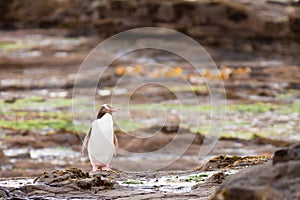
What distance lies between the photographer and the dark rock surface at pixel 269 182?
395cm

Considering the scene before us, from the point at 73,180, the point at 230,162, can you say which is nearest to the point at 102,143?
the point at 230,162

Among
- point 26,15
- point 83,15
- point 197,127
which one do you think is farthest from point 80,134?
point 26,15

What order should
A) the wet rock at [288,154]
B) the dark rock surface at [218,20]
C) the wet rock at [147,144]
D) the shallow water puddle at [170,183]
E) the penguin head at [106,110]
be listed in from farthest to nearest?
1. the dark rock surface at [218,20]
2. the wet rock at [147,144]
3. the penguin head at [106,110]
4. the shallow water puddle at [170,183]
5. the wet rock at [288,154]

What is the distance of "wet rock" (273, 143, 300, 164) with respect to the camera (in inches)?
169

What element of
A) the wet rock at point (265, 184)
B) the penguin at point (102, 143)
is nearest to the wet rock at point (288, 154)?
the wet rock at point (265, 184)

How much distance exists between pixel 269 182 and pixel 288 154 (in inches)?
13.9

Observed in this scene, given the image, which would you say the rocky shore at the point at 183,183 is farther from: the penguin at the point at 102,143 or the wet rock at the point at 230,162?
the penguin at the point at 102,143

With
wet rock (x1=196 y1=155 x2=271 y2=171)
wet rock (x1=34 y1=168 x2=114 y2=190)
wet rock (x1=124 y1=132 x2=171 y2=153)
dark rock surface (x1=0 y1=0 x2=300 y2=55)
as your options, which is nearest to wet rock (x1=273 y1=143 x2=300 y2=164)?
wet rock (x1=34 y1=168 x2=114 y2=190)

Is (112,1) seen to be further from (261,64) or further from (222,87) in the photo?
(222,87)

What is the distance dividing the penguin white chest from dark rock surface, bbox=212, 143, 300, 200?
510 cm

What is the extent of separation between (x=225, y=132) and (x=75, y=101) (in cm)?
553

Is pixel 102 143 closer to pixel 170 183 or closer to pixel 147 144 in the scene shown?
pixel 170 183

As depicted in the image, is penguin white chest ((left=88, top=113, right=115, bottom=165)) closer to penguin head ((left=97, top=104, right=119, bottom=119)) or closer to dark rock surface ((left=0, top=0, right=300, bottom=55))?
penguin head ((left=97, top=104, right=119, bottom=119))

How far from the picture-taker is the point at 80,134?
15805 mm
